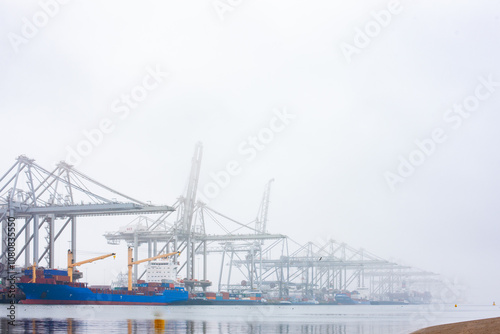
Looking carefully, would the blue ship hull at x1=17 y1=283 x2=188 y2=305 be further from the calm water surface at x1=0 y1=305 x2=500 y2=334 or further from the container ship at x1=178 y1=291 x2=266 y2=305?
the calm water surface at x1=0 y1=305 x2=500 y2=334

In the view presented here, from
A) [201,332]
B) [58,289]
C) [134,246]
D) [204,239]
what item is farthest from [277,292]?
[201,332]

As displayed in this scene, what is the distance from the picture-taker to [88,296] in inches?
3140

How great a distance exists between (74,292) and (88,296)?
2970 mm

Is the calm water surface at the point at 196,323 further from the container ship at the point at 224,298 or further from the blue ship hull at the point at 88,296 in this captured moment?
the container ship at the point at 224,298

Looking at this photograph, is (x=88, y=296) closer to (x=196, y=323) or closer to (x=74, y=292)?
(x=74, y=292)

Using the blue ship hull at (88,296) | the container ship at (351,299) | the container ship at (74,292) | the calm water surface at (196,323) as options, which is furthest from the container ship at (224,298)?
the container ship at (351,299)

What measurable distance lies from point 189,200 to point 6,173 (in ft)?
103

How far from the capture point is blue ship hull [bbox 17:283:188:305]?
7394cm

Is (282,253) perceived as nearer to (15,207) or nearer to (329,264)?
(329,264)

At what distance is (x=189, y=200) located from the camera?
102875mm

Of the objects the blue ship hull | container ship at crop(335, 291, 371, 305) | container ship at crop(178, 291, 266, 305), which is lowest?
container ship at crop(335, 291, 371, 305)

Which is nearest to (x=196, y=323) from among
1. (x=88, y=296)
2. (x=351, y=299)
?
(x=88, y=296)

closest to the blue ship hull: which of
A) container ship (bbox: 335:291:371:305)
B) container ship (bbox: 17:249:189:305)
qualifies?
container ship (bbox: 17:249:189:305)

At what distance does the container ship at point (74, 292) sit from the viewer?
2913 inches
